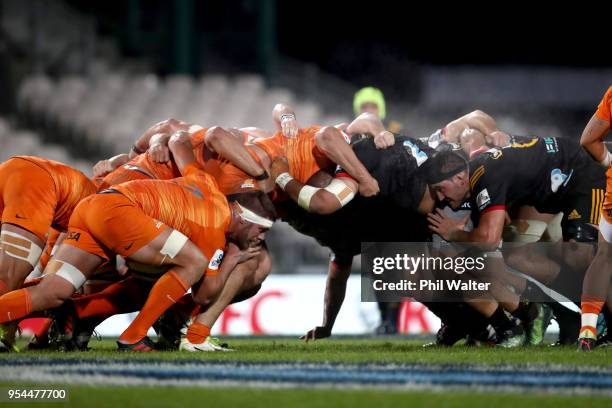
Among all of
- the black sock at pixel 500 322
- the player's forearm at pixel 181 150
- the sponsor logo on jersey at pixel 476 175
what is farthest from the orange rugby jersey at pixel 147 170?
the black sock at pixel 500 322

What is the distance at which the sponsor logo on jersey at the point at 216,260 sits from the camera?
262 inches

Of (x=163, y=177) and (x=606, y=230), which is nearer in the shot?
(x=606, y=230)

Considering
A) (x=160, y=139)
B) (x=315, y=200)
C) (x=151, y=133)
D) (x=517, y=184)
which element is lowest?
(x=315, y=200)

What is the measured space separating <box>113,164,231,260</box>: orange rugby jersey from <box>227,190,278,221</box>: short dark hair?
0.29 meters

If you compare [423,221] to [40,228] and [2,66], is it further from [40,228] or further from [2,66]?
[2,66]

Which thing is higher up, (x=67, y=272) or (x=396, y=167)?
(x=396, y=167)

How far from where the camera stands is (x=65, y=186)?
695 cm

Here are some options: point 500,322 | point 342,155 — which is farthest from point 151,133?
point 500,322

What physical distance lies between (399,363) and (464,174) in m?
2.17

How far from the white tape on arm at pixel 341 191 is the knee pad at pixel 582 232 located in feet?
5.83

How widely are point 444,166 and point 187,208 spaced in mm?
2071

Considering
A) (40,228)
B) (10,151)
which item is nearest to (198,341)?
(40,228)

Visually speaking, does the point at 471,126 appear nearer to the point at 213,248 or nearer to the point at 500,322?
the point at 500,322

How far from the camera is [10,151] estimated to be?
14422mm
